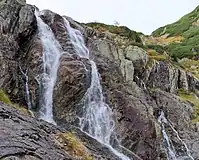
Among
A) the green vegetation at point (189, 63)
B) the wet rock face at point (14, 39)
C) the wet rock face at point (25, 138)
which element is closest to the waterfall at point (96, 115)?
the wet rock face at point (14, 39)

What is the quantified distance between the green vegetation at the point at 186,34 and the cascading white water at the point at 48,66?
55.8 metres

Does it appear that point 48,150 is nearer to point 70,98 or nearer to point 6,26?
point 70,98

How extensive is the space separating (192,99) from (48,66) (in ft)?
80.4

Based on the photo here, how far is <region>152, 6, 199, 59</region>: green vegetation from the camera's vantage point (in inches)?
4028

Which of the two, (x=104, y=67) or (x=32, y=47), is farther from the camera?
(x=104, y=67)

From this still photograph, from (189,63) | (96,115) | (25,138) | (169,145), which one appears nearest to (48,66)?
(96,115)

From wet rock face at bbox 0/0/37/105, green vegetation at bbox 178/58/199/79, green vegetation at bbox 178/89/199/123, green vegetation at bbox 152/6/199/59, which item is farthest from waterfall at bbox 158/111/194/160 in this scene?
green vegetation at bbox 152/6/199/59

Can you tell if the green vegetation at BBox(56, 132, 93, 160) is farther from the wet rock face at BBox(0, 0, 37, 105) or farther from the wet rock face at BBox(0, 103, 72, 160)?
the wet rock face at BBox(0, 0, 37, 105)

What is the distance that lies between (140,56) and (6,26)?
55.8 feet

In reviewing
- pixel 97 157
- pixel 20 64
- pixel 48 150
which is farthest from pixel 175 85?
pixel 48 150

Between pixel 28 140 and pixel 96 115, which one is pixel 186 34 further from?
pixel 28 140

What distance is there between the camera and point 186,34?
127938mm

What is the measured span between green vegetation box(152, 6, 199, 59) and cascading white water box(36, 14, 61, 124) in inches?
2198

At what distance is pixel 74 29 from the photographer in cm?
3806
